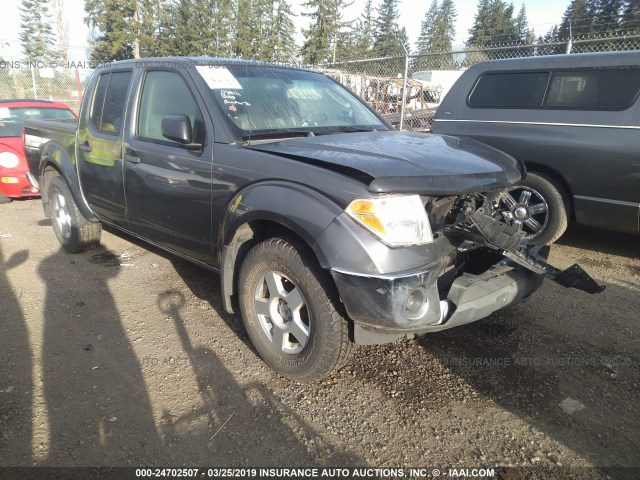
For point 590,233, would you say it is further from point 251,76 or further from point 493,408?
point 251,76

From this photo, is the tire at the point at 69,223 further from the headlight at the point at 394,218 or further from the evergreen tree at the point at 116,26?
the evergreen tree at the point at 116,26

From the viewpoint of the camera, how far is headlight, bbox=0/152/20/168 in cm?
664

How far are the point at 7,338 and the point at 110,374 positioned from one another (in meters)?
1.00

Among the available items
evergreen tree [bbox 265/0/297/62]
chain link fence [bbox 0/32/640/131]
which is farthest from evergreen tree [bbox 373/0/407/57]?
chain link fence [bbox 0/32/640/131]

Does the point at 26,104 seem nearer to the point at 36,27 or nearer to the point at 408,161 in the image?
the point at 408,161

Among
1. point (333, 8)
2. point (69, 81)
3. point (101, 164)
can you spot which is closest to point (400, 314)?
point (101, 164)

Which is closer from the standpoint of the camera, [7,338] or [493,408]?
[493,408]

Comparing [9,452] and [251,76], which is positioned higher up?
[251,76]

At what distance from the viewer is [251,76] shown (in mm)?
3359

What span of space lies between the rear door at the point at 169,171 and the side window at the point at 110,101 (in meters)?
0.26

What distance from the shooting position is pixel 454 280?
8.30ft

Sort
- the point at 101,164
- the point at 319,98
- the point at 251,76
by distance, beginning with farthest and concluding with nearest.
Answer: the point at 101,164
the point at 319,98
the point at 251,76

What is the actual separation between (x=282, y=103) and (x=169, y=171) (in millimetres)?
953

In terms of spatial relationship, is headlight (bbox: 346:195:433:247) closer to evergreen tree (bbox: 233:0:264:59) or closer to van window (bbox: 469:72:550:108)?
van window (bbox: 469:72:550:108)
